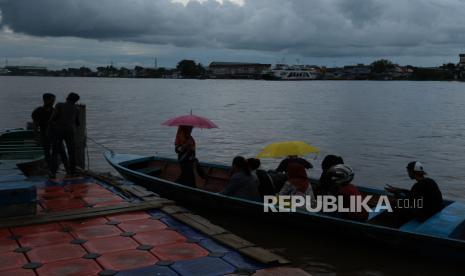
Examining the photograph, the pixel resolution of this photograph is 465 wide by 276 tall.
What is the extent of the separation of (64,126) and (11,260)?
15.5 feet

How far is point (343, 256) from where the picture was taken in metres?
8.55

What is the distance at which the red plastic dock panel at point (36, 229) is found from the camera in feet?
22.2

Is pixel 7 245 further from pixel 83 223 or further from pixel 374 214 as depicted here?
pixel 374 214

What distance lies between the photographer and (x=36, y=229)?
6926mm

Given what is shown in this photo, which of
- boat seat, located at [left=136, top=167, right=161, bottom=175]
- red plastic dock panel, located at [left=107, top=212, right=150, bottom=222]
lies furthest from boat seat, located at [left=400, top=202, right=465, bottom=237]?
boat seat, located at [left=136, top=167, right=161, bottom=175]

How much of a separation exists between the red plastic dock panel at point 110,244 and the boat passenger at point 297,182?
3198 mm

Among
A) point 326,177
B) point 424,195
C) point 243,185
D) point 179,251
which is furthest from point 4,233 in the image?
point 424,195

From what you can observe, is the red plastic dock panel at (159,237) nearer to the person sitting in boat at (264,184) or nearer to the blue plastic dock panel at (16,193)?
the blue plastic dock panel at (16,193)

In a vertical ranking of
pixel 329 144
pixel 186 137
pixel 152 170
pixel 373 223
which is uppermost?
pixel 186 137

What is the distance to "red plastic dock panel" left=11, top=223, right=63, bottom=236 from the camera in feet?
22.2

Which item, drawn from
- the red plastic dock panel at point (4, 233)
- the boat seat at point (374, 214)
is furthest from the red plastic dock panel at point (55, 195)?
the boat seat at point (374, 214)

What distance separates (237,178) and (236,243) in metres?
3.08

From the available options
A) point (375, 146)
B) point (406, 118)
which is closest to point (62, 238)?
point (375, 146)

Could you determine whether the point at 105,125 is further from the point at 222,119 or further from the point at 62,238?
the point at 62,238
